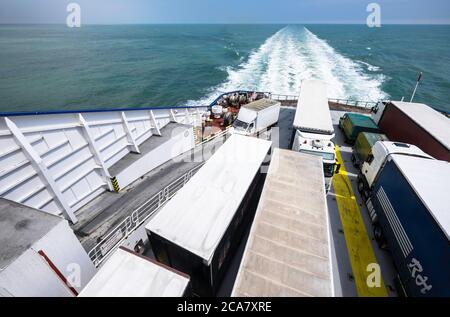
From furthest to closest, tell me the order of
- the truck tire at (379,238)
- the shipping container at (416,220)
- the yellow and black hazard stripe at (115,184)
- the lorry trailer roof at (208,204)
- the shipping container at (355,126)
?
the shipping container at (355,126), the yellow and black hazard stripe at (115,184), the truck tire at (379,238), the lorry trailer roof at (208,204), the shipping container at (416,220)

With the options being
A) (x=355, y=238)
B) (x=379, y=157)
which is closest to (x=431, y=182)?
(x=379, y=157)

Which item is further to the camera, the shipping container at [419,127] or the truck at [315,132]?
the truck at [315,132]

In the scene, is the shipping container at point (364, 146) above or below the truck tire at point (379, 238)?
above

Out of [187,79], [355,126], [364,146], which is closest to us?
[364,146]

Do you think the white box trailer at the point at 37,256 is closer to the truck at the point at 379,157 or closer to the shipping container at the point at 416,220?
the shipping container at the point at 416,220

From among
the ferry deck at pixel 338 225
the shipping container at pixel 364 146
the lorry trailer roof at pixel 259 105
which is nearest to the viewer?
the ferry deck at pixel 338 225

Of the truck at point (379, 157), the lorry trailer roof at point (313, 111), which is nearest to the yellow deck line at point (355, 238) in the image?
the truck at point (379, 157)

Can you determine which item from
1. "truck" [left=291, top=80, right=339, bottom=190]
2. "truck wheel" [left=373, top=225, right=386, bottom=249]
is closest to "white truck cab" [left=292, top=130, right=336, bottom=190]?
"truck" [left=291, top=80, right=339, bottom=190]

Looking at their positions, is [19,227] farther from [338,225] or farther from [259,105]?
[259,105]
